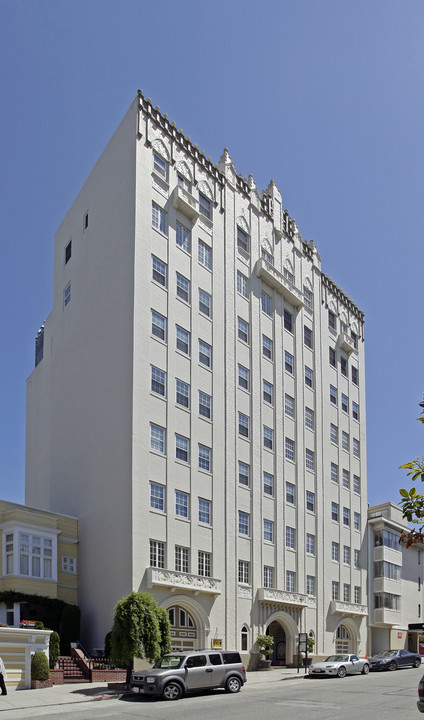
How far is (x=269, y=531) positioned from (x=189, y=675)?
20.1 m

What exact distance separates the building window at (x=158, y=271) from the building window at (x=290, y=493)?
16882 mm

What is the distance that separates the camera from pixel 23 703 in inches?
904

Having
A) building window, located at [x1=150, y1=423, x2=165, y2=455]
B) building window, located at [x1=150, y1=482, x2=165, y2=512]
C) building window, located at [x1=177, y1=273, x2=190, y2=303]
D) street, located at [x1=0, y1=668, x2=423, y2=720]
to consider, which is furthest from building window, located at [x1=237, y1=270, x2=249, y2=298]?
street, located at [x1=0, y1=668, x2=423, y2=720]

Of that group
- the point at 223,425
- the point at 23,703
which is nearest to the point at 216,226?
the point at 223,425

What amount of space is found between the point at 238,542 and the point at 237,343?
476 inches

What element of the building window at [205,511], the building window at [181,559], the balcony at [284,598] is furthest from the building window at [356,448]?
the building window at [181,559]

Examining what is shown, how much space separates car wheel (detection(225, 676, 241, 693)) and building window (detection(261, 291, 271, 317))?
26.8m

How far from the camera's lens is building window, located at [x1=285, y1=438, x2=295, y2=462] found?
4884 cm

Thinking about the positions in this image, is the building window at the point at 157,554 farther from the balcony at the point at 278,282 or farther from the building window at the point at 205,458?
the balcony at the point at 278,282

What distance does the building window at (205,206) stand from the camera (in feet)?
147

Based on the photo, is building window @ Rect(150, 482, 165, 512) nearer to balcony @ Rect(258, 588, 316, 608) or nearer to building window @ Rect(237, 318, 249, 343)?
balcony @ Rect(258, 588, 316, 608)

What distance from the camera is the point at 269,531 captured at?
45.1 m

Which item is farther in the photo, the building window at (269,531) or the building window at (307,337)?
the building window at (307,337)

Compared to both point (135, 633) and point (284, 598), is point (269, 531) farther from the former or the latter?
point (135, 633)
